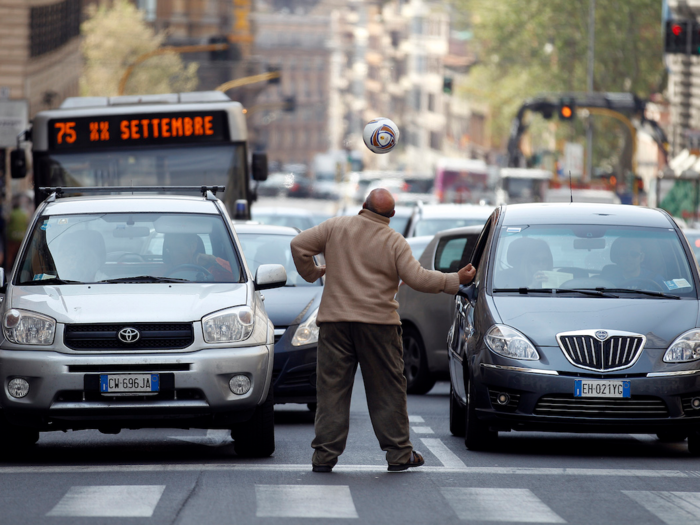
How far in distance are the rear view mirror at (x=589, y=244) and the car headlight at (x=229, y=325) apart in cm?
254

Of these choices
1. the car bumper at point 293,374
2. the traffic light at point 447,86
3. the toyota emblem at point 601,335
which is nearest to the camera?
the toyota emblem at point 601,335

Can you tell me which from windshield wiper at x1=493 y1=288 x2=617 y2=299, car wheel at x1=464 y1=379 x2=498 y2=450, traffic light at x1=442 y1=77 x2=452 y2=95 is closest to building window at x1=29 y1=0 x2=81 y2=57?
traffic light at x1=442 y1=77 x2=452 y2=95

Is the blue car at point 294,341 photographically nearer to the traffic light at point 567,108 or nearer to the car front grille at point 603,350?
→ the car front grille at point 603,350

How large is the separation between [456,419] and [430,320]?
350cm

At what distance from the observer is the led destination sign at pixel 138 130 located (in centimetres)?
1755

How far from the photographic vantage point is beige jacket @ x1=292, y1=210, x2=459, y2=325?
8.76 metres

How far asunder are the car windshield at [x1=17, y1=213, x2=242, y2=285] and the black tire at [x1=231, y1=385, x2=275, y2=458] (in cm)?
90

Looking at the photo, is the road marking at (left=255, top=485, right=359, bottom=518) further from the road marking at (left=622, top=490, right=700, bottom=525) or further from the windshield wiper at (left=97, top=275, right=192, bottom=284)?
the windshield wiper at (left=97, top=275, right=192, bottom=284)

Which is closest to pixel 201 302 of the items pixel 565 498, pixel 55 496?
pixel 55 496

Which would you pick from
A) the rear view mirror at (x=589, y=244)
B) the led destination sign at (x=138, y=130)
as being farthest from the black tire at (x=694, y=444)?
the led destination sign at (x=138, y=130)

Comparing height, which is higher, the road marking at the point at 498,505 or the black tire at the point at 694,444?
the road marking at the point at 498,505

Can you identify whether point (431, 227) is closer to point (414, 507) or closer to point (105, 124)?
point (105, 124)

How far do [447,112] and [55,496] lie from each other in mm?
125054

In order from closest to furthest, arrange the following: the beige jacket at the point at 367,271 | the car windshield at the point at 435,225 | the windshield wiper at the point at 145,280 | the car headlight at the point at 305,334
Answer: the beige jacket at the point at 367,271
the windshield wiper at the point at 145,280
the car headlight at the point at 305,334
the car windshield at the point at 435,225
